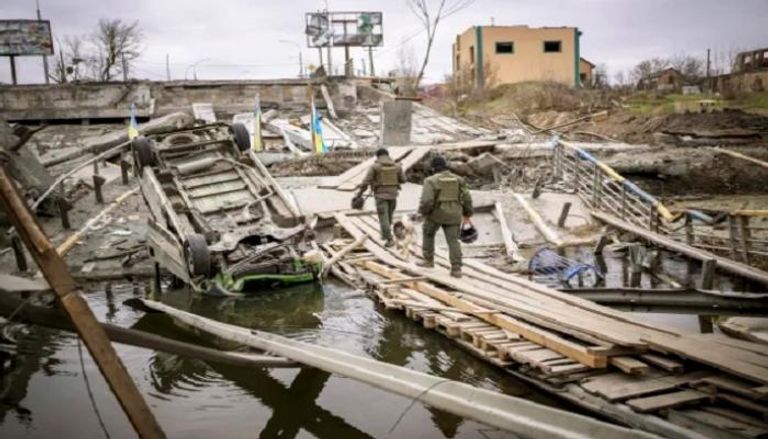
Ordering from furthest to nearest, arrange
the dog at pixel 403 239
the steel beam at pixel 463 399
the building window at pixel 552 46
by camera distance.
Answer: the building window at pixel 552 46 → the dog at pixel 403 239 → the steel beam at pixel 463 399

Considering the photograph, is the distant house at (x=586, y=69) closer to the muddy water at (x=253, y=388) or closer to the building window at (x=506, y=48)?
the building window at (x=506, y=48)

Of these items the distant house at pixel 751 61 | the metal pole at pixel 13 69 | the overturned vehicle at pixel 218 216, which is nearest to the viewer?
the overturned vehicle at pixel 218 216

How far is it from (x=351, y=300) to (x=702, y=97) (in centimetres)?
2933

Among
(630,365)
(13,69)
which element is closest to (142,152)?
(630,365)

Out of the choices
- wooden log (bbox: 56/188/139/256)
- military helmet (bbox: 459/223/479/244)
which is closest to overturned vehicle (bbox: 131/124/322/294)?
wooden log (bbox: 56/188/139/256)

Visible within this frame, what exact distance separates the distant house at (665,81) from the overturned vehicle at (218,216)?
30823mm

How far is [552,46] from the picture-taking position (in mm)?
39531

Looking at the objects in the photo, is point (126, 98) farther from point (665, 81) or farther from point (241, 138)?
point (665, 81)

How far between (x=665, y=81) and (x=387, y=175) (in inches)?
1362

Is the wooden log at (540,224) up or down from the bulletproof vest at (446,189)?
down

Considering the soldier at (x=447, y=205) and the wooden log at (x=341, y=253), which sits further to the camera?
the wooden log at (x=341, y=253)

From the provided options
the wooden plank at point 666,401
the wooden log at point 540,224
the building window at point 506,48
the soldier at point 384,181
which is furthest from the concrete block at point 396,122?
the building window at point 506,48

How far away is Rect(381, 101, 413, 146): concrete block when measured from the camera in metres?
19.5

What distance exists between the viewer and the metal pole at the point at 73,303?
3232 mm
